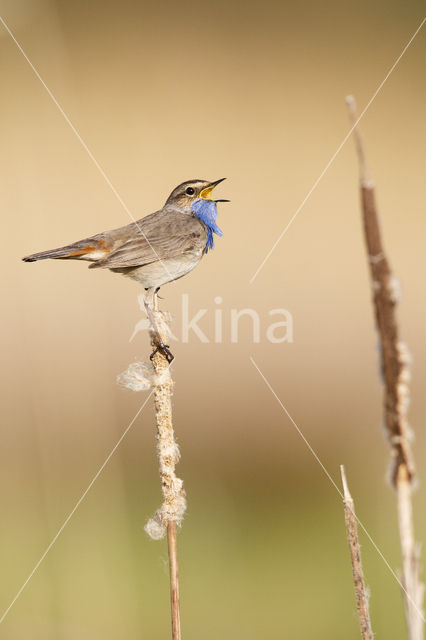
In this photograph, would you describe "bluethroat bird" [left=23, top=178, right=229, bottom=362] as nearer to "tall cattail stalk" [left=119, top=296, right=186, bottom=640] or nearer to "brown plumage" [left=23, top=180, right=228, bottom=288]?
"brown plumage" [left=23, top=180, right=228, bottom=288]

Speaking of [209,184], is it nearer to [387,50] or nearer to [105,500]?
[105,500]

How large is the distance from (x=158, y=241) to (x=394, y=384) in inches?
75.8

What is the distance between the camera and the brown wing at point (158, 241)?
2.60 m

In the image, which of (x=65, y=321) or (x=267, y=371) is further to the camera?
(x=267, y=371)

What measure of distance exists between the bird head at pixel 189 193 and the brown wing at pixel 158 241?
135 mm

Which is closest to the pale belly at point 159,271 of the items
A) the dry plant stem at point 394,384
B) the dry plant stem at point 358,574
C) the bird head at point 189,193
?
the bird head at point 189,193

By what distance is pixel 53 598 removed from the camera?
3070 millimetres

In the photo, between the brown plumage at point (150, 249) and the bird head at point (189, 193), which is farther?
the bird head at point (189, 193)

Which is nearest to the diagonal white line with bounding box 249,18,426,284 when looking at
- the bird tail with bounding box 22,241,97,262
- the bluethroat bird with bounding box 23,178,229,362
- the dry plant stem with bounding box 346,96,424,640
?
the bluethroat bird with bounding box 23,178,229,362

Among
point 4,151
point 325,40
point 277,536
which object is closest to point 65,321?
point 4,151

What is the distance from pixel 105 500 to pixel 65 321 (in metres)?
1.35

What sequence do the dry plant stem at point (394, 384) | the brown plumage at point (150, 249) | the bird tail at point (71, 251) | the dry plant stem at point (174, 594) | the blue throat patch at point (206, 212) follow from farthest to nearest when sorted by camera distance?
1. the blue throat patch at point (206, 212)
2. the brown plumage at point (150, 249)
3. the bird tail at point (71, 251)
4. the dry plant stem at point (174, 594)
5. the dry plant stem at point (394, 384)

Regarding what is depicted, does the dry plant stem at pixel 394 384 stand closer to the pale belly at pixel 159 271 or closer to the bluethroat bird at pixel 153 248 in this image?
the bluethroat bird at pixel 153 248

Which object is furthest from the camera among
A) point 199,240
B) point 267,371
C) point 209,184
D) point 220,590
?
point 267,371
